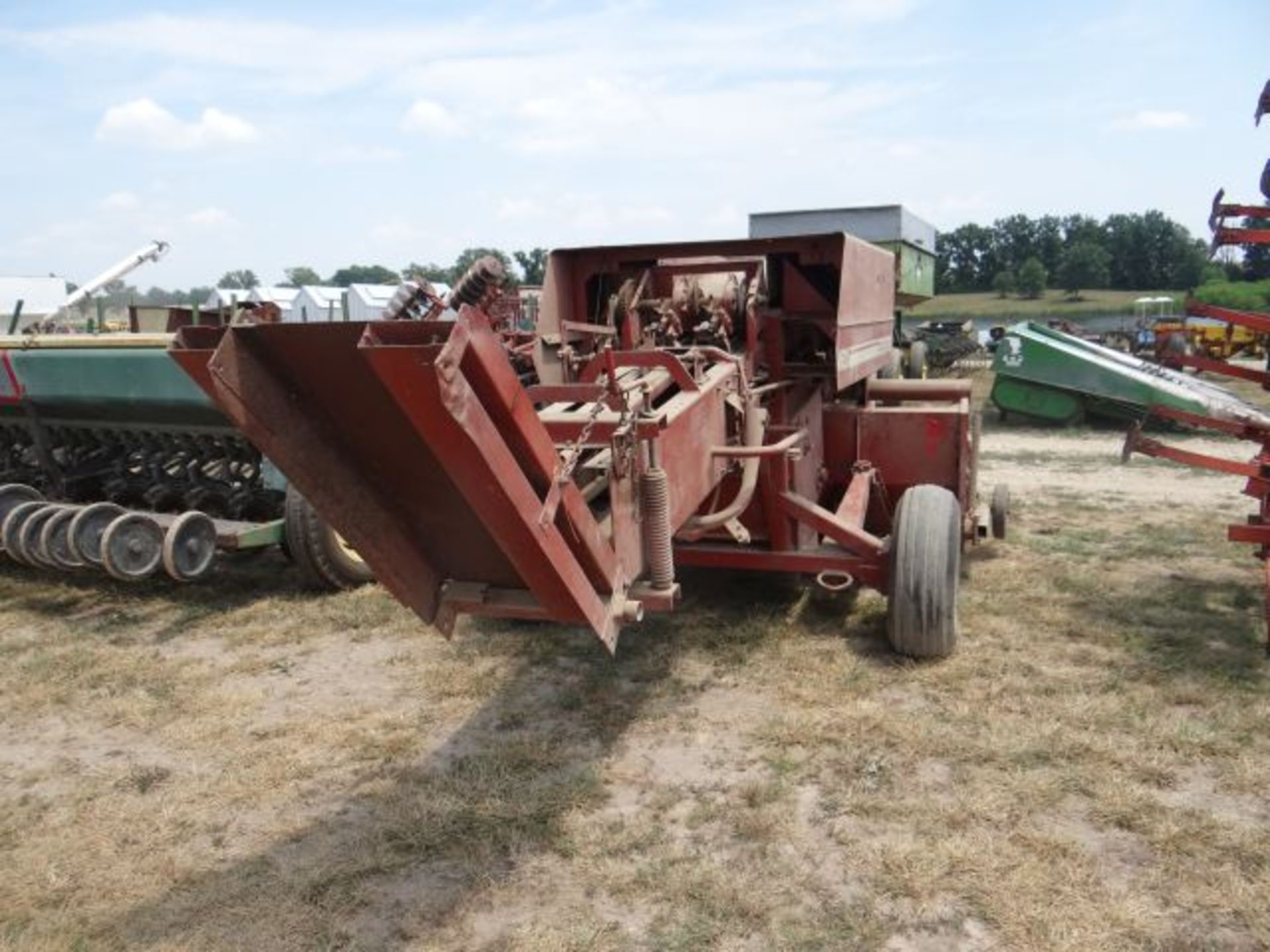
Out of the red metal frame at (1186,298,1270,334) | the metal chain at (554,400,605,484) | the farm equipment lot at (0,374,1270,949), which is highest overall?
the red metal frame at (1186,298,1270,334)

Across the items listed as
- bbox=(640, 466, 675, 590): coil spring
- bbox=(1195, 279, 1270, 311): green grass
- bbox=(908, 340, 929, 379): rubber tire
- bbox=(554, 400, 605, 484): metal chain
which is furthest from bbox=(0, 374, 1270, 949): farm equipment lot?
bbox=(1195, 279, 1270, 311): green grass

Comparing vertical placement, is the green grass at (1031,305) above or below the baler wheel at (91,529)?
above

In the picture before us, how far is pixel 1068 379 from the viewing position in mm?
12625

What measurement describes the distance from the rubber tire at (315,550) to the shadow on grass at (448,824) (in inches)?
52.4

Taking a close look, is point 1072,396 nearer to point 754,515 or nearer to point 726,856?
point 754,515

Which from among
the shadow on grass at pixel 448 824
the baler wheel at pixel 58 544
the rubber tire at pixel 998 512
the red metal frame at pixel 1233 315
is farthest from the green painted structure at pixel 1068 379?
the baler wheel at pixel 58 544

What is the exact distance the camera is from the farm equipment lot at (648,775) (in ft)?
9.29

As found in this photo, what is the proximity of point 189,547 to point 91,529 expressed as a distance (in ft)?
2.11

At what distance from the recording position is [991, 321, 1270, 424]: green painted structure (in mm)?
12023

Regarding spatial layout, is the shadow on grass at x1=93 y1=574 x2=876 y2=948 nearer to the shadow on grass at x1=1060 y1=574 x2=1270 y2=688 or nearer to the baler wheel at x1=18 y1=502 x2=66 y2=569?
the shadow on grass at x1=1060 y1=574 x2=1270 y2=688

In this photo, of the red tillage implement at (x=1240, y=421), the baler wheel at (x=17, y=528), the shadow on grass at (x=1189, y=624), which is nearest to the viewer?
the shadow on grass at (x=1189, y=624)

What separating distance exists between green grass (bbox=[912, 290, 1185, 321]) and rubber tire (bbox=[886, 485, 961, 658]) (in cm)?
4203

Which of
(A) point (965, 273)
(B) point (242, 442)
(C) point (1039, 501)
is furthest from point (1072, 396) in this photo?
(A) point (965, 273)

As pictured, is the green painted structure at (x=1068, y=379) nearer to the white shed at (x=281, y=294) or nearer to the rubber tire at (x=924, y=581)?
the rubber tire at (x=924, y=581)
